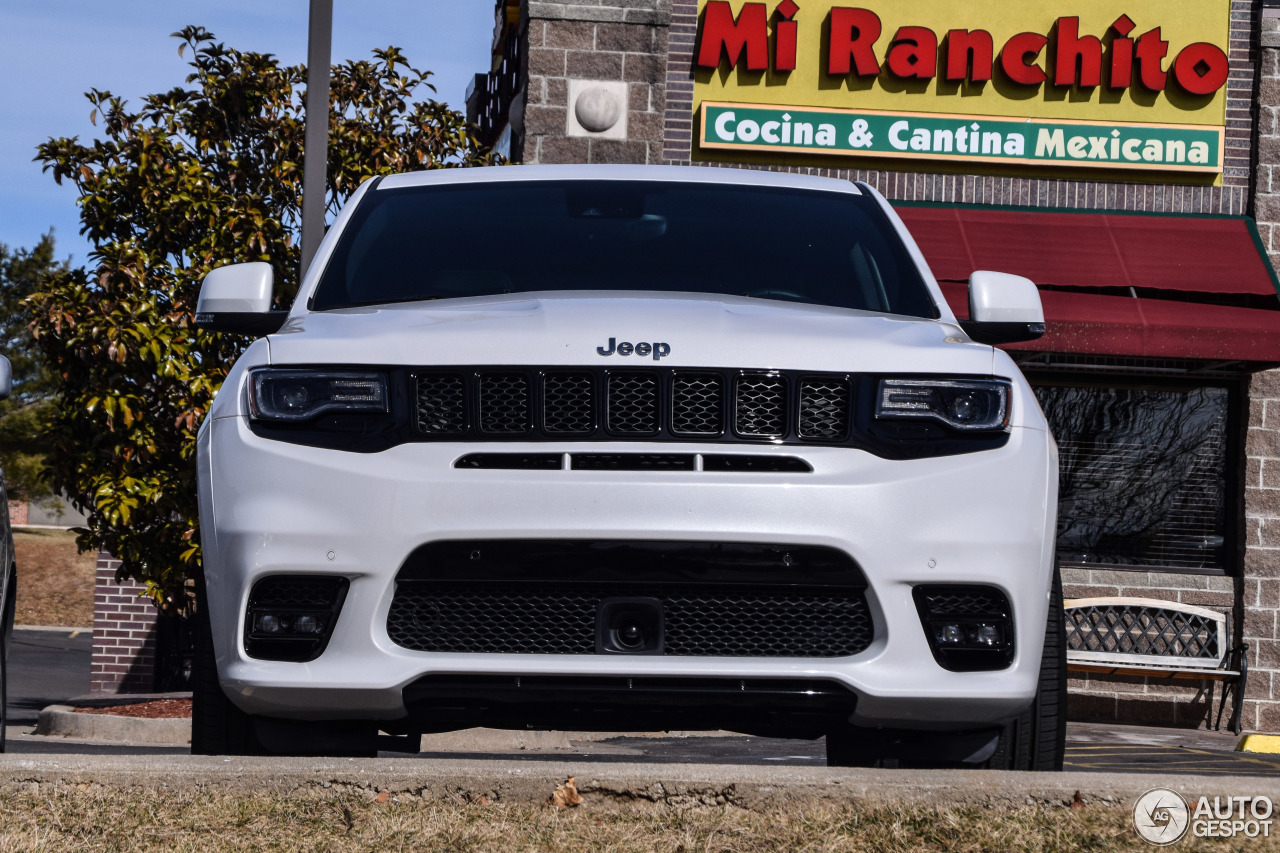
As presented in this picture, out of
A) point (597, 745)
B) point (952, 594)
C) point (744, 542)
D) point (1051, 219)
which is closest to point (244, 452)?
point (744, 542)

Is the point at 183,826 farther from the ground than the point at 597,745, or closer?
farther from the ground

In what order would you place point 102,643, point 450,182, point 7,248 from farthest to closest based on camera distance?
point 7,248 → point 102,643 → point 450,182

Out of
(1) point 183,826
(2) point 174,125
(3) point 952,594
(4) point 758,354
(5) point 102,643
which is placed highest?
(2) point 174,125

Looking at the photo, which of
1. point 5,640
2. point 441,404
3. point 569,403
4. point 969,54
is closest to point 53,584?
point 969,54

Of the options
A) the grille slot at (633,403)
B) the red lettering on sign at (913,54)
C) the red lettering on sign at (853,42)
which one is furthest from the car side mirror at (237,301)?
the red lettering on sign at (913,54)

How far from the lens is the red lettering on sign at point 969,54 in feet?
44.9

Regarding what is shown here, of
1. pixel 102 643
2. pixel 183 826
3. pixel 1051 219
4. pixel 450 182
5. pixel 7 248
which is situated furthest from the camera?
pixel 7 248

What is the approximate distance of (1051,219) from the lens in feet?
44.1

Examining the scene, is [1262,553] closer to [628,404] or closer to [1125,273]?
[1125,273]

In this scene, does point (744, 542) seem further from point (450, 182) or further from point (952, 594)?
point (450, 182)

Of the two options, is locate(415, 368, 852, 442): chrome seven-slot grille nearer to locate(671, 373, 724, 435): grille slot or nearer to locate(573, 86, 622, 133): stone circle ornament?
locate(671, 373, 724, 435): grille slot

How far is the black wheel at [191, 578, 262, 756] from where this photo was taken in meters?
3.82

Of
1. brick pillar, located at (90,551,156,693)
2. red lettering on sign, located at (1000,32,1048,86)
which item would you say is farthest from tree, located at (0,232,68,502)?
red lettering on sign, located at (1000,32,1048,86)

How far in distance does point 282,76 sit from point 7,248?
4743 cm
